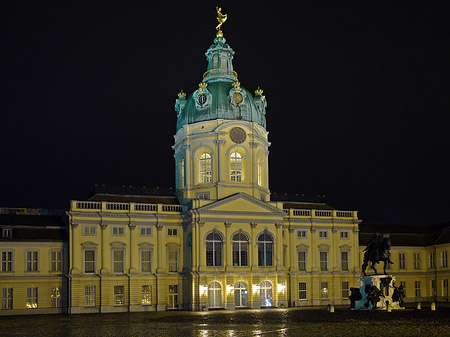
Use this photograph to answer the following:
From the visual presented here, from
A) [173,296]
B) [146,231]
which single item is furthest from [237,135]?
[173,296]

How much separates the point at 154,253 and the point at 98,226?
20.0 feet

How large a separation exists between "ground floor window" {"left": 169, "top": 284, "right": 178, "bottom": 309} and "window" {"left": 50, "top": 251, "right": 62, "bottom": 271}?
10.8m

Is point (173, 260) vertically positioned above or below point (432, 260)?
above

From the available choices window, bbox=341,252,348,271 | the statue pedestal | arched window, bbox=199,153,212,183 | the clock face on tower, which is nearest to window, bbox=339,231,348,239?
window, bbox=341,252,348,271

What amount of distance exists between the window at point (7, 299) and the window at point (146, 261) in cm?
1231

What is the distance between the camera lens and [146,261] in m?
68.7

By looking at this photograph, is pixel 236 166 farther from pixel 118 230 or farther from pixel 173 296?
pixel 173 296

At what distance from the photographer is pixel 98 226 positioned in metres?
67.1

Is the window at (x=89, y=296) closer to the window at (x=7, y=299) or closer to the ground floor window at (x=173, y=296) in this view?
the window at (x=7, y=299)

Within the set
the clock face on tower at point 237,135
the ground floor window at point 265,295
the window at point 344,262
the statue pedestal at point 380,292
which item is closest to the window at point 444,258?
the window at point 344,262

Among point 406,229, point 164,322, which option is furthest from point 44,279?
point 406,229

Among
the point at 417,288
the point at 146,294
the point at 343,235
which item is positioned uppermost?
the point at 343,235

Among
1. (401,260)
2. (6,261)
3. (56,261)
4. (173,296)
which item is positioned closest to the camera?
(6,261)

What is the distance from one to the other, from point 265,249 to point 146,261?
38.2 ft
